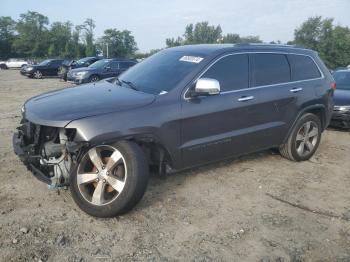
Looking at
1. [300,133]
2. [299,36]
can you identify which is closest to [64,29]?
[299,36]

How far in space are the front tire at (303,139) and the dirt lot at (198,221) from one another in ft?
1.36

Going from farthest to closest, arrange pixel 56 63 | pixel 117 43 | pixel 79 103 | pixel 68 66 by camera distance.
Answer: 1. pixel 117 43
2. pixel 56 63
3. pixel 68 66
4. pixel 79 103

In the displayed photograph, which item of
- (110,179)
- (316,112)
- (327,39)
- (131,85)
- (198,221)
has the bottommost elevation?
(198,221)

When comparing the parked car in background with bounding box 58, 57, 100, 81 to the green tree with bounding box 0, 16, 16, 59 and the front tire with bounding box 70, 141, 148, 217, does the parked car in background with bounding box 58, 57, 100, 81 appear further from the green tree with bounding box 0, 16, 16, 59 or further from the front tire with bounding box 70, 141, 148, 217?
the green tree with bounding box 0, 16, 16, 59

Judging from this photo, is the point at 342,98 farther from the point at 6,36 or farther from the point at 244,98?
the point at 6,36

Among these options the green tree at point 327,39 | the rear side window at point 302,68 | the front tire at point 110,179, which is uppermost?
the green tree at point 327,39

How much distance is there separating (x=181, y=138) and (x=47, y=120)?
143 centimetres

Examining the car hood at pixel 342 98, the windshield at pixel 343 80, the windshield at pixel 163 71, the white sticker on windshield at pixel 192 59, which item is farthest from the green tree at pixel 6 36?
the white sticker on windshield at pixel 192 59

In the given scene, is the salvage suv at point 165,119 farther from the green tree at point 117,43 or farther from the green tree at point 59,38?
the green tree at point 117,43

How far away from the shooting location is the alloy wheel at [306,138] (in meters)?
5.56

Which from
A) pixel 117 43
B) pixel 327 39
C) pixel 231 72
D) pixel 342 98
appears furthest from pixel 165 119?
pixel 117 43

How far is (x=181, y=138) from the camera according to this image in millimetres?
4062

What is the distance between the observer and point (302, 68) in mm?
5512

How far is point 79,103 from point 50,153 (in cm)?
58
